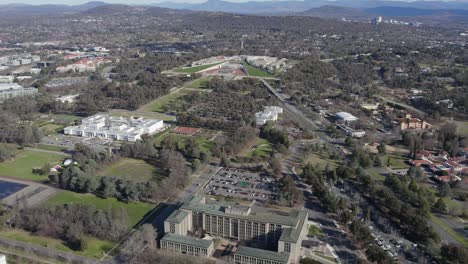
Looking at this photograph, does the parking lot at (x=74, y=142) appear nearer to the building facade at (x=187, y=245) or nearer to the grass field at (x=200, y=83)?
the building facade at (x=187, y=245)

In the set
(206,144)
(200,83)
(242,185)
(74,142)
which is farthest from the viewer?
(200,83)

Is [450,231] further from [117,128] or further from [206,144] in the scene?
[117,128]

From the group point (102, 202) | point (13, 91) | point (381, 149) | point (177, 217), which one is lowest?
point (102, 202)

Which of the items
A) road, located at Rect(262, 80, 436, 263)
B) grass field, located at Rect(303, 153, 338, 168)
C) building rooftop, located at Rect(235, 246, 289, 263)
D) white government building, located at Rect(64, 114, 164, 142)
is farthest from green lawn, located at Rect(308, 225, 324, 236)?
white government building, located at Rect(64, 114, 164, 142)

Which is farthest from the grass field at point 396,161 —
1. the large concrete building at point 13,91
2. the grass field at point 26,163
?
the large concrete building at point 13,91

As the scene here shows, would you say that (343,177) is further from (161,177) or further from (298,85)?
(298,85)

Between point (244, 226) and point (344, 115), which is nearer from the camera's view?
point (244, 226)

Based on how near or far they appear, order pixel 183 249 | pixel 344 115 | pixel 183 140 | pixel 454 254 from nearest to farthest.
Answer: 1. pixel 454 254
2. pixel 183 249
3. pixel 183 140
4. pixel 344 115

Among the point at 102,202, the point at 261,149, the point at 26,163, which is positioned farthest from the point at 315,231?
the point at 26,163
